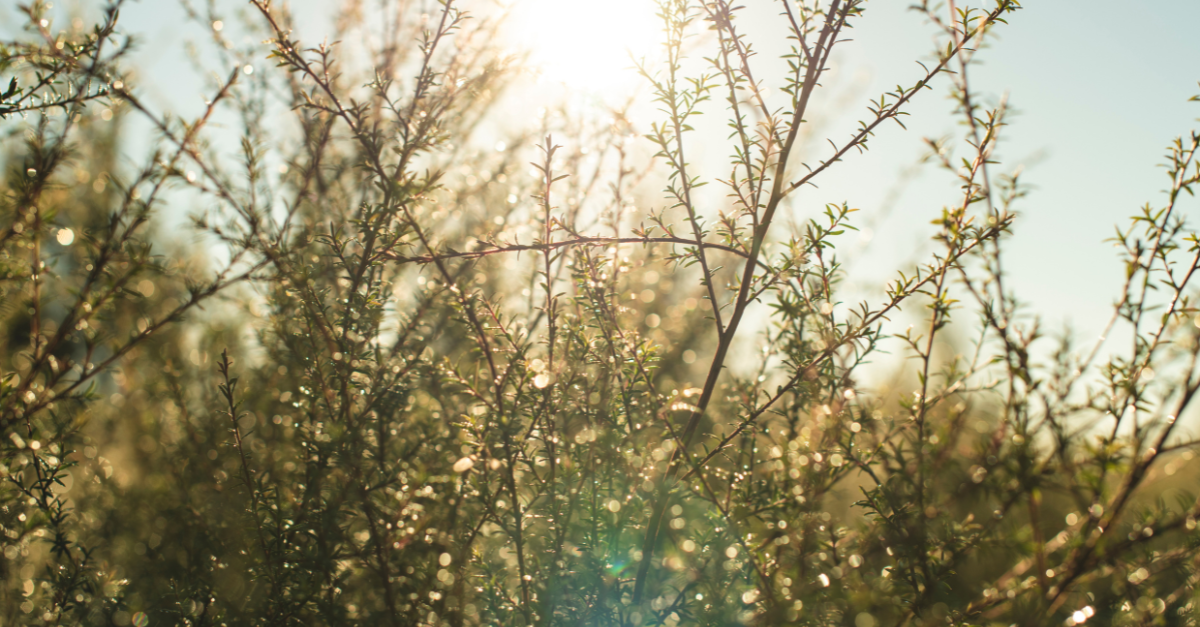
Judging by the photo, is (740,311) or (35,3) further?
(35,3)

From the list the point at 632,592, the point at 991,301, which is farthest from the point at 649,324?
the point at 991,301

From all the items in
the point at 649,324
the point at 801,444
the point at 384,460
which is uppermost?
the point at 649,324

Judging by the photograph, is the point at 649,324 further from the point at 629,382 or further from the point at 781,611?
the point at 781,611

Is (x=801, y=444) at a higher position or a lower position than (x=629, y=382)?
lower

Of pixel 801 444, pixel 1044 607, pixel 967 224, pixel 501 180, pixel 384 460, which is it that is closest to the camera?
pixel 1044 607

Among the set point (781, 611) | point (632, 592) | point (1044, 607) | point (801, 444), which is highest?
point (801, 444)

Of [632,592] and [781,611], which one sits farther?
[632,592]

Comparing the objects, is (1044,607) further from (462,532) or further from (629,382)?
(462,532)

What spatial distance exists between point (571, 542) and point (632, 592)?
0.15 meters

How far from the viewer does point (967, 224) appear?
35.1 inches

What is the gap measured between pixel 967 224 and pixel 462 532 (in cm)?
108

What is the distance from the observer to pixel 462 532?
3.86 feet

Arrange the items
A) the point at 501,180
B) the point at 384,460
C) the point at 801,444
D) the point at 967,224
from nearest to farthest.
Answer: the point at 967,224 < the point at 801,444 < the point at 384,460 < the point at 501,180

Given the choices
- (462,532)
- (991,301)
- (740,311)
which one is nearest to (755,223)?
(740,311)
